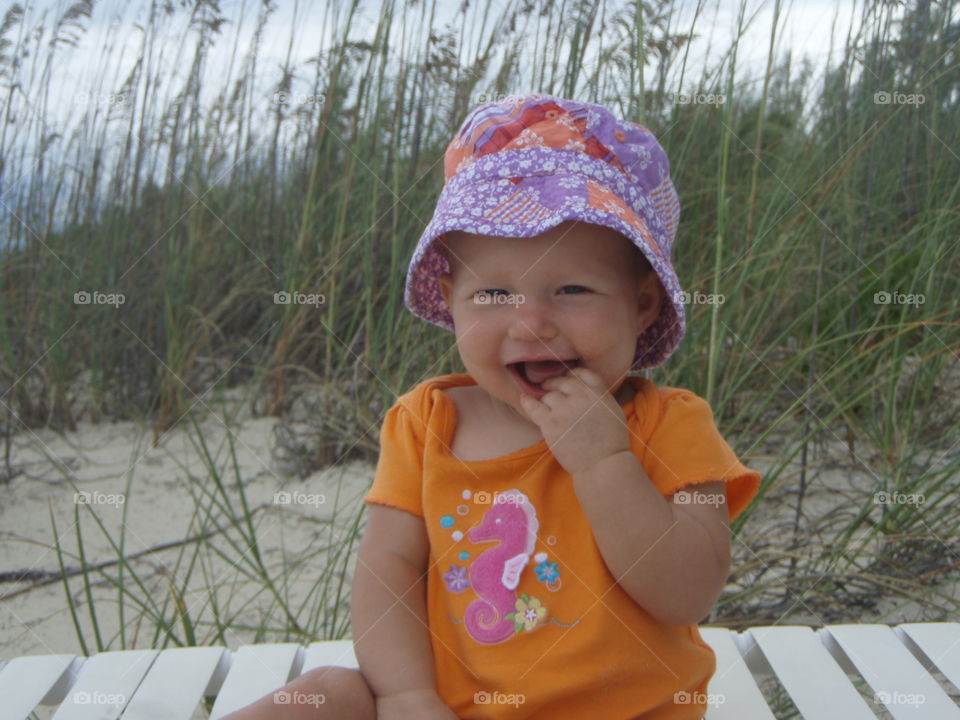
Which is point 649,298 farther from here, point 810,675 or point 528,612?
point 810,675

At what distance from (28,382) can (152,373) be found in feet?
1.26

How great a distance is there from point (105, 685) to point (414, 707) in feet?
1.84

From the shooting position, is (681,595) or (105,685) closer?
(681,595)

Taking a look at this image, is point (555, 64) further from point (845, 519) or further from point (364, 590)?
point (364, 590)

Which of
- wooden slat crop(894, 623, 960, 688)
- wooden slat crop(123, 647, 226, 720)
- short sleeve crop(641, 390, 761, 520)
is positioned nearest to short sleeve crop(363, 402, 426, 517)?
short sleeve crop(641, 390, 761, 520)

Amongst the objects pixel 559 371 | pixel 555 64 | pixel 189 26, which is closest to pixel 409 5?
pixel 555 64

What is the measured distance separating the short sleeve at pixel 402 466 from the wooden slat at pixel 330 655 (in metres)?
0.35

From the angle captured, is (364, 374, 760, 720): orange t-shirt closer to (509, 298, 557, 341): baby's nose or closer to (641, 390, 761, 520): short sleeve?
(641, 390, 761, 520): short sleeve

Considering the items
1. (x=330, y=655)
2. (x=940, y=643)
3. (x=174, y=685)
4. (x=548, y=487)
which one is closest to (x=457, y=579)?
(x=548, y=487)

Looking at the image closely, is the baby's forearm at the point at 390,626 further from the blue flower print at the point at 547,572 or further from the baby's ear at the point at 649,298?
the baby's ear at the point at 649,298

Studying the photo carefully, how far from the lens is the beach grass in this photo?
1925 mm

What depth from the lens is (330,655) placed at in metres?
1.48

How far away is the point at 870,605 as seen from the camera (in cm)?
196

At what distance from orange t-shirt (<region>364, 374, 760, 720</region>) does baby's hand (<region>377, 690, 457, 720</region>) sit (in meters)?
0.04
